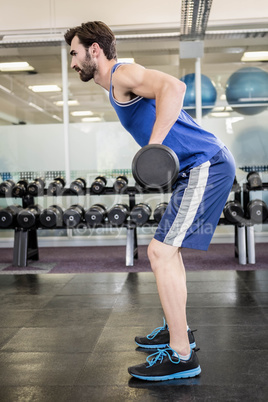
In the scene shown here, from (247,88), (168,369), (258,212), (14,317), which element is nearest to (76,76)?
(247,88)

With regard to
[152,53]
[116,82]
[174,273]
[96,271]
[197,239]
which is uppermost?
[152,53]

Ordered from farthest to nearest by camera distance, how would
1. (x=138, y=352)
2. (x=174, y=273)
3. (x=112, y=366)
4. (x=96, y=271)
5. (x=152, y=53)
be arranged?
(x=152, y=53), (x=96, y=271), (x=138, y=352), (x=112, y=366), (x=174, y=273)

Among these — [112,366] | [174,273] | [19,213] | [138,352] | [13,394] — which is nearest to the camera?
[13,394]

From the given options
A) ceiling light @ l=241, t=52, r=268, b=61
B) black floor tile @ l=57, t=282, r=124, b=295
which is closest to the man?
black floor tile @ l=57, t=282, r=124, b=295

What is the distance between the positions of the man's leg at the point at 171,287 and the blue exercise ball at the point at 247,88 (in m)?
4.04

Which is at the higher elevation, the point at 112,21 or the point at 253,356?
the point at 112,21

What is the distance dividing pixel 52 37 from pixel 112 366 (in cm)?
428

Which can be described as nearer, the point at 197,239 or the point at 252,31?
the point at 197,239

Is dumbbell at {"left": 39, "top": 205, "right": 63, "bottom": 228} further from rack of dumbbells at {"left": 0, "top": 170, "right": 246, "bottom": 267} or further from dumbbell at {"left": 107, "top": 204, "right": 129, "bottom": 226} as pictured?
dumbbell at {"left": 107, "top": 204, "right": 129, "bottom": 226}

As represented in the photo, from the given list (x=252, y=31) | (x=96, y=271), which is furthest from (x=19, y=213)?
(x=252, y=31)

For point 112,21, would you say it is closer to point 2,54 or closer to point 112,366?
point 2,54

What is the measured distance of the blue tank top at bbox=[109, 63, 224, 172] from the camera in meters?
1.59

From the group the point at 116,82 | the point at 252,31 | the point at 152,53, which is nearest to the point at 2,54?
the point at 152,53

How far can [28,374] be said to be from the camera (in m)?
1.68
